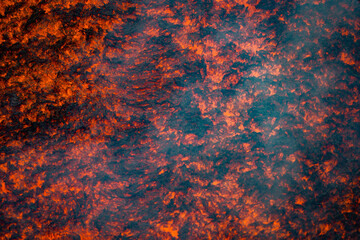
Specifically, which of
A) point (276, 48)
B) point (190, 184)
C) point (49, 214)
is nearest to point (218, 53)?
point (276, 48)

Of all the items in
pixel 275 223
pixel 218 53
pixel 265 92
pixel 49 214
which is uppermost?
pixel 218 53

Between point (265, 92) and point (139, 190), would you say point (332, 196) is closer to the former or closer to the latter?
point (265, 92)

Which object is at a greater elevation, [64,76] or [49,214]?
[64,76]

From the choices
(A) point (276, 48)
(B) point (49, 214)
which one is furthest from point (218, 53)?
(B) point (49, 214)

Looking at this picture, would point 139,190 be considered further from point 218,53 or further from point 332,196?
point 332,196

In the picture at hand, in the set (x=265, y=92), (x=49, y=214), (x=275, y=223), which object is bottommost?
(x=275, y=223)

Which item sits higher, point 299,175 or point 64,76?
point 64,76
